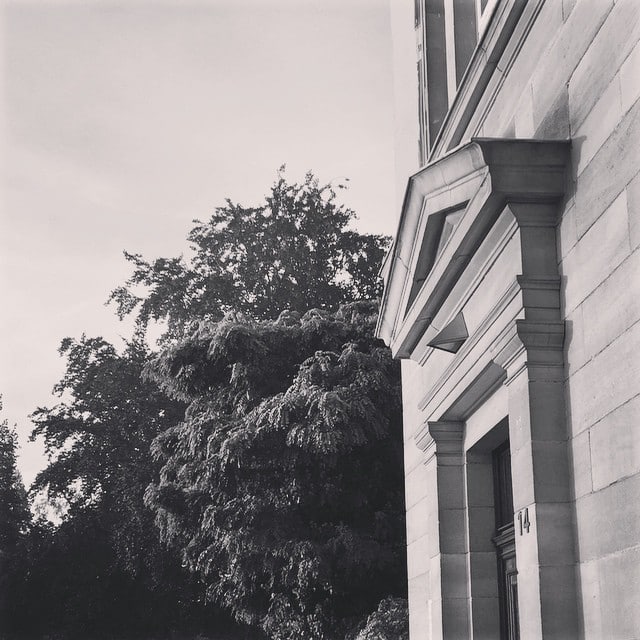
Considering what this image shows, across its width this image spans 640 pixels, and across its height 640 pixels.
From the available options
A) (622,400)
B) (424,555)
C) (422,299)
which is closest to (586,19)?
(622,400)

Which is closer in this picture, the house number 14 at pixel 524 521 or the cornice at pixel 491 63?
the house number 14 at pixel 524 521

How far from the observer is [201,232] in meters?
34.7

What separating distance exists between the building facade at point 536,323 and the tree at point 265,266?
23.9 meters

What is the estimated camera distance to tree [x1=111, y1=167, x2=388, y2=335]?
3288cm

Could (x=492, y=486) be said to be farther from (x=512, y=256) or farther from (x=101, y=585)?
(x=101, y=585)

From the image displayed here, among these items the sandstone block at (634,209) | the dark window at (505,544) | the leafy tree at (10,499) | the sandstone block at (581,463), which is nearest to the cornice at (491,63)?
the sandstone block at (634,209)

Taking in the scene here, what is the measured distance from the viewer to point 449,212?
751cm

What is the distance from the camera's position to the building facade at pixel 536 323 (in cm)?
504

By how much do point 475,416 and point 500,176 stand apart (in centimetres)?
257

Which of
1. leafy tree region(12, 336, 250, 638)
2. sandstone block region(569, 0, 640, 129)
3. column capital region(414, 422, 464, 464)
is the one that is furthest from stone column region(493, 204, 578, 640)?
leafy tree region(12, 336, 250, 638)

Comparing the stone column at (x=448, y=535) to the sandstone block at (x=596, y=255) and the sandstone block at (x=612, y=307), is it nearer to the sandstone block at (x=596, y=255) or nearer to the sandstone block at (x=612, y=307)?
the sandstone block at (x=596, y=255)

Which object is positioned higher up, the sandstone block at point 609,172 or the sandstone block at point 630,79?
the sandstone block at point 630,79

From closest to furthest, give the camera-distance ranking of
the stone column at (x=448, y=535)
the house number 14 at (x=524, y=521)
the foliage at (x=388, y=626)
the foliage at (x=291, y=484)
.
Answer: the house number 14 at (x=524, y=521) → the stone column at (x=448, y=535) → the foliage at (x=388, y=626) → the foliage at (x=291, y=484)

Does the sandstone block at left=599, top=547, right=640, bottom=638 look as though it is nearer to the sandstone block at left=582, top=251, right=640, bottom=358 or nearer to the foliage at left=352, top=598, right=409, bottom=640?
the sandstone block at left=582, top=251, right=640, bottom=358
